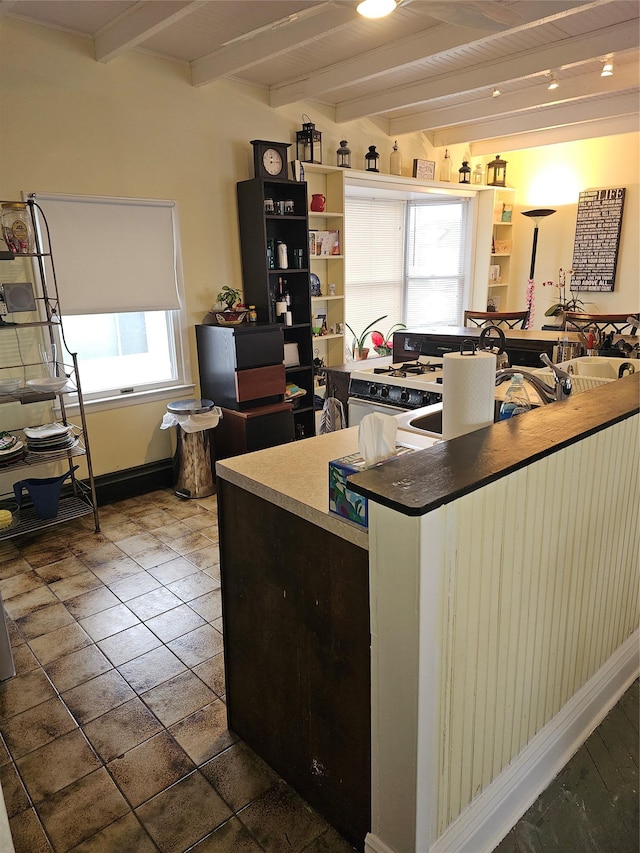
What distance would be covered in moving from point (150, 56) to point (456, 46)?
6.16 ft

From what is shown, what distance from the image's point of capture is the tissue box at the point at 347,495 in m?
1.22

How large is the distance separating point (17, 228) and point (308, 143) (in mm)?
2397

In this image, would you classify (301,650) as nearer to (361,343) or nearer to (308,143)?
(308,143)

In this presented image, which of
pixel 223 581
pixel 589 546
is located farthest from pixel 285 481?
pixel 589 546

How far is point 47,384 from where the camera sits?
315cm

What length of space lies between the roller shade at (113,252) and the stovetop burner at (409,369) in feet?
5.17

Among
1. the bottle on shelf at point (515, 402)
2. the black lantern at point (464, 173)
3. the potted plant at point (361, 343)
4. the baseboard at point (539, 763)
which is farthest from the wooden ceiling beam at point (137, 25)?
the black lantern at point (464, 173)

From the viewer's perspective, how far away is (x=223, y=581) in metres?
1.73

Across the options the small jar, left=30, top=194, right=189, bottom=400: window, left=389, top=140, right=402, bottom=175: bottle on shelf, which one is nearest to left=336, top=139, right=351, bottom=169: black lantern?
left=389, top=140, right=402, bottom=175: bottle on shelf

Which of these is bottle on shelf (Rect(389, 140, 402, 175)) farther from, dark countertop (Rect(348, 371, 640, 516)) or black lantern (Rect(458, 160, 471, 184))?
dark countertop (Rect(348, 371, 640, 516))

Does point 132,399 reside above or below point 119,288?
below

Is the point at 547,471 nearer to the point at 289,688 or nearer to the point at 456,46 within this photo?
the point at 289,688

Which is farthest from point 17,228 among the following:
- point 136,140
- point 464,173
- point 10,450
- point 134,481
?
point 464,173

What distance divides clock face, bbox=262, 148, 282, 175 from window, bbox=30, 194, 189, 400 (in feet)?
2.50
